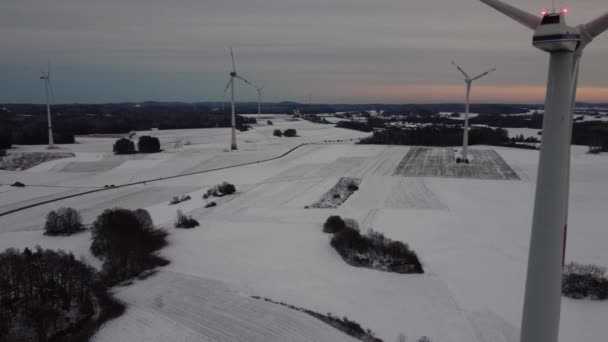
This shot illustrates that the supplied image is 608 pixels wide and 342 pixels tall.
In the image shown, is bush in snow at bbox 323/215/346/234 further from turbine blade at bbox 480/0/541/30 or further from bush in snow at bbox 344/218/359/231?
turbine blade at bbox 480/0/541/30

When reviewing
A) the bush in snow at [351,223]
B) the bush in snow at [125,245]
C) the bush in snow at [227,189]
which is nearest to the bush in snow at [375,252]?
the bush in snow at [351,223]

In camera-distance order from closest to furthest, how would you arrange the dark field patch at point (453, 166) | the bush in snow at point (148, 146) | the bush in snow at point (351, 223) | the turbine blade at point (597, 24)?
the turbine blade at point (597, 24) < the bush in snow at point (351, 223) < the dark field patch at point (453, 166) < the bush in snow at point (148, 146)

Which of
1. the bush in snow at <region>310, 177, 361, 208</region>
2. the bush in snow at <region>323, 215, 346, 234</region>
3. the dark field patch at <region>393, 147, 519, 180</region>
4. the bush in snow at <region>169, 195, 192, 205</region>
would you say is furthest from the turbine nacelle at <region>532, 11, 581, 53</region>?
the dark field patch at <region>393, 147, 519, 180</region>

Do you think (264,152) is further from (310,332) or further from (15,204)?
(310,332)

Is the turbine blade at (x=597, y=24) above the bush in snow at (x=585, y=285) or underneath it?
above

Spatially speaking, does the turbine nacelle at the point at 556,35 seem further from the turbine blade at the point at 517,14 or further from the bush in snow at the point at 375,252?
the bush in snow at the point at 375,252

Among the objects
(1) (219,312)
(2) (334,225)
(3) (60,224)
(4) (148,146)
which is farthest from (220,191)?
(4) (148,146)
